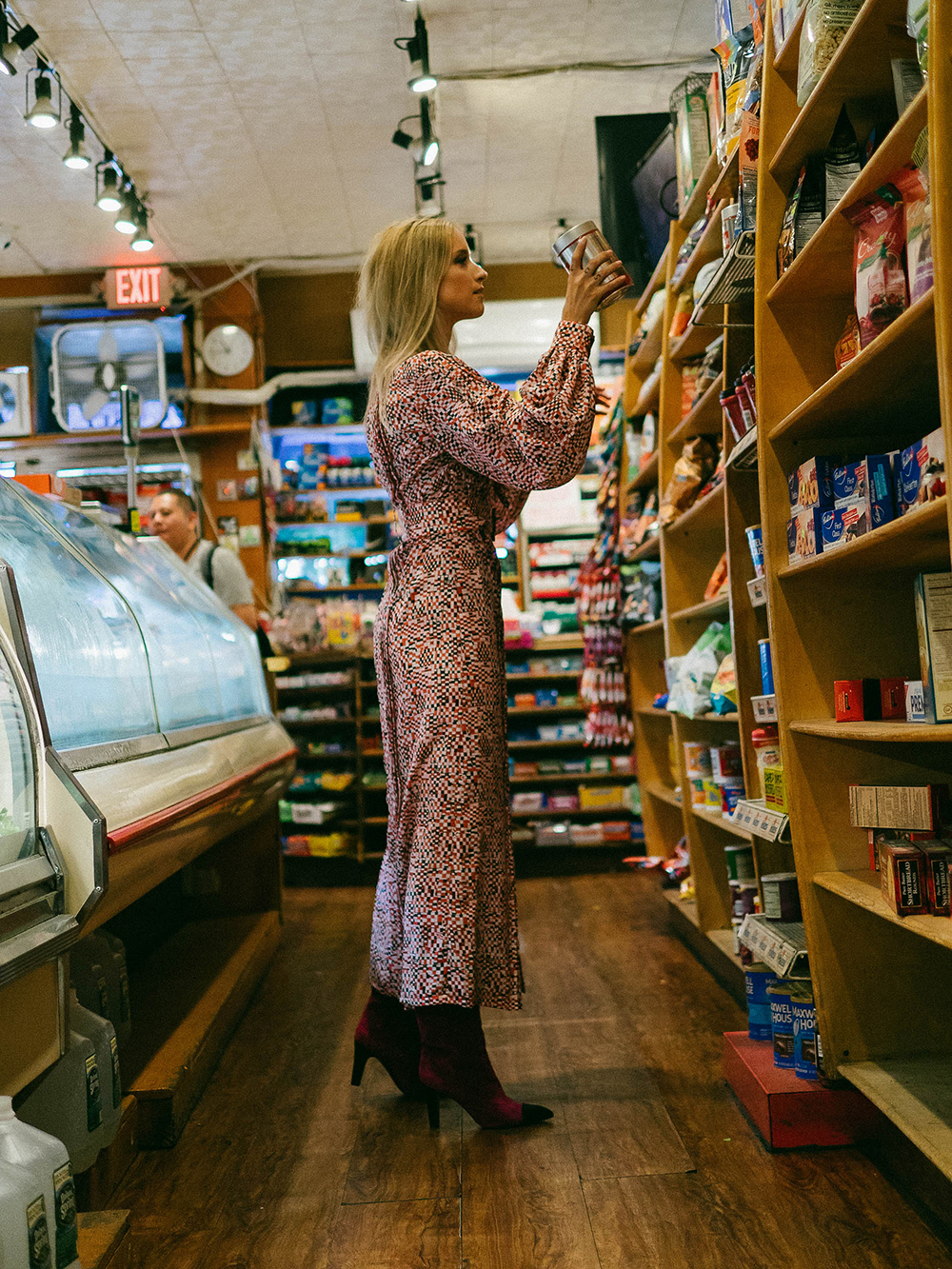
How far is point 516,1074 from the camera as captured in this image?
2.38 m

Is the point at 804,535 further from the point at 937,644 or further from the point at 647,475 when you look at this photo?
the point at 647,475

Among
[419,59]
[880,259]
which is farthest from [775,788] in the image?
[419,59]

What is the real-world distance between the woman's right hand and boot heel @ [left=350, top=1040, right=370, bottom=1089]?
5.44 ft

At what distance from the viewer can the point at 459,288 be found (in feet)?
7.07

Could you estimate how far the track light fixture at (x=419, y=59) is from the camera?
4.95m

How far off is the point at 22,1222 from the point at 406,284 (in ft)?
5.94

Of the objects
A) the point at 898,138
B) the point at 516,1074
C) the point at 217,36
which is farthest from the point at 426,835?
the point at 217,36

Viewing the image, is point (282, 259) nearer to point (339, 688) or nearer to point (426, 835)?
point (339, 688)

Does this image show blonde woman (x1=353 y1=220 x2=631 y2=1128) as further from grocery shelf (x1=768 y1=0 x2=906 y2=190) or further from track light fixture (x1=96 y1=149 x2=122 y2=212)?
track light fixture (x1=96 y1=149 x2=122 y2=212)

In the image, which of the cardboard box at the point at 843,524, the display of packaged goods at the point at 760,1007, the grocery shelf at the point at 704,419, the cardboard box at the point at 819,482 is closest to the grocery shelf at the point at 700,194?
the grocery shelf at the point at 704,419

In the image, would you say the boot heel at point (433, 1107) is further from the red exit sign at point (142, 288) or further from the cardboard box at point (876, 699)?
the red exit sign at point (142, 288)

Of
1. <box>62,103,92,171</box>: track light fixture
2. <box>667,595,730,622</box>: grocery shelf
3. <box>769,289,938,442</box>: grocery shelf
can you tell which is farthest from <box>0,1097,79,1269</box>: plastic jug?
<box>62,103,92,171</box>: track light fixture

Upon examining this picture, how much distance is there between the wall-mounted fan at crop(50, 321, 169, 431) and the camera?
7.66 meters

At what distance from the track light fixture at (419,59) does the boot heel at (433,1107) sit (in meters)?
4.72
